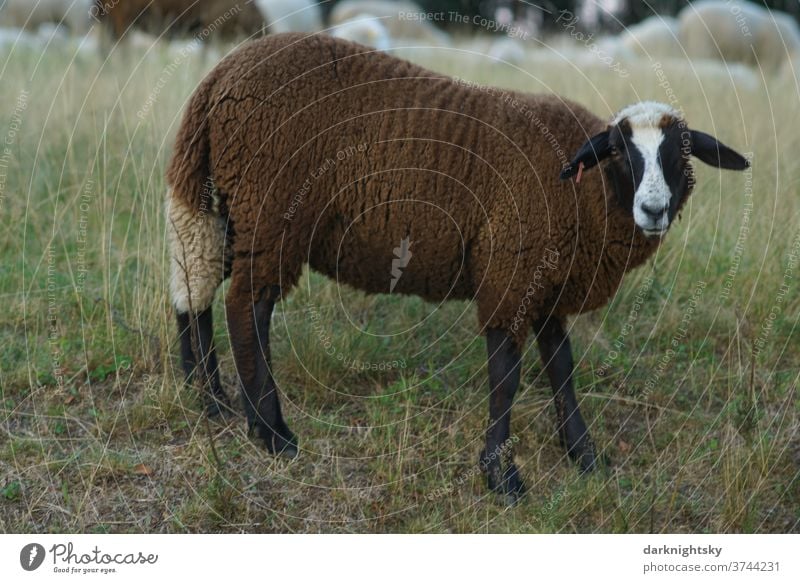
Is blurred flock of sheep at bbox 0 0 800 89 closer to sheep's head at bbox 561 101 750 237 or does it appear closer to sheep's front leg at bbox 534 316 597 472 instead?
sheep's head at bbox 561 101 750 237

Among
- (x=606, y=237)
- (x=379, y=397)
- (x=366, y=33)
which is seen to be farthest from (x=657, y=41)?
(x=379, y=397)

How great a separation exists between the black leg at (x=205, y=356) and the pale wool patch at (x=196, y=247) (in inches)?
6.8

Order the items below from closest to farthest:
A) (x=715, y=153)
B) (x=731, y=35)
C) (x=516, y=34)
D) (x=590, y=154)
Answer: (x=590, y=154), (x=715, y=153), (x=516, y=34), (x=731, y=35)

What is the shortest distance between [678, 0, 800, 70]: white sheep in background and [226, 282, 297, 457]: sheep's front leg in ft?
23.8

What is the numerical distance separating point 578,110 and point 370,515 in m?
2.27

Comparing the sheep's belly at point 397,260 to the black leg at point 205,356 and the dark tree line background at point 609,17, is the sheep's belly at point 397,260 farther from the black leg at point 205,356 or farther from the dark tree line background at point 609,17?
the dark tree line background at point 609,17

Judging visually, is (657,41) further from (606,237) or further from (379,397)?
(379,397)

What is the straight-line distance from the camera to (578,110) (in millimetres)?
4703

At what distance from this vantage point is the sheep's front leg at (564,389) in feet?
15.9

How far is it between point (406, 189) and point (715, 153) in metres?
1.50

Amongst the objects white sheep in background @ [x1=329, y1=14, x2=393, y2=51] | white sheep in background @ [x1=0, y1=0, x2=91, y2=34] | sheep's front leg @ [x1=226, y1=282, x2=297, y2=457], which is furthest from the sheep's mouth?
white sheep in background @ [x1=0, y1=0, x2=91, y2=34]

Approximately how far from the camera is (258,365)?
15.3 feet

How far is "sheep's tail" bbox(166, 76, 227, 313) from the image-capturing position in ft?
14.9
